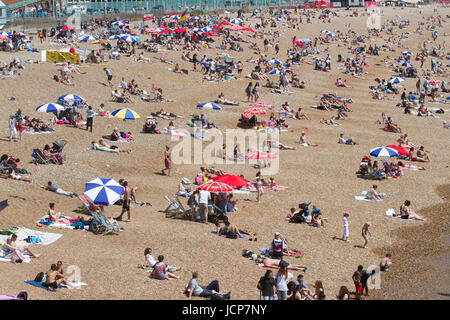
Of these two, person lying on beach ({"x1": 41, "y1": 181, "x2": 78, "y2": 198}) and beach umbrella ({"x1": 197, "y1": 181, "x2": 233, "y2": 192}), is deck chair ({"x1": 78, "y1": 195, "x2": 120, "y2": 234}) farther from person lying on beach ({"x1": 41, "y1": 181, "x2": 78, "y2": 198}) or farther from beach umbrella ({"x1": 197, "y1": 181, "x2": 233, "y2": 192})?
beach umbrella ({"x1": 197, "y1": 181, "x2": 233, "y2": 192})

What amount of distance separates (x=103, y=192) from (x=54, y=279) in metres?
4.54

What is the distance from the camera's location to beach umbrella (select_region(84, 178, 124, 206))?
669 inches

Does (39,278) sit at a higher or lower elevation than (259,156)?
higher

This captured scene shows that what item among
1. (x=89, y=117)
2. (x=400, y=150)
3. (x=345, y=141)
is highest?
(x=89, y=117)

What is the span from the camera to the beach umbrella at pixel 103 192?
16984 mm

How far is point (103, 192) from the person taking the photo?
17.2m

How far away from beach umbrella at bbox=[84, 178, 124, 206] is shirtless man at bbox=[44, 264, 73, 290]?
402 centimetres

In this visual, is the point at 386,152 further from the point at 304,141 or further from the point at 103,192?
the point at 103,192

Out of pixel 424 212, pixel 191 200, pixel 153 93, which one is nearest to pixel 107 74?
pixel 153 93

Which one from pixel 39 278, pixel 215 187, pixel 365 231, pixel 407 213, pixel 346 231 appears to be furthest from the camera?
pixel 407 213

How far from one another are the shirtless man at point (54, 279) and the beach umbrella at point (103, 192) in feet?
13.2

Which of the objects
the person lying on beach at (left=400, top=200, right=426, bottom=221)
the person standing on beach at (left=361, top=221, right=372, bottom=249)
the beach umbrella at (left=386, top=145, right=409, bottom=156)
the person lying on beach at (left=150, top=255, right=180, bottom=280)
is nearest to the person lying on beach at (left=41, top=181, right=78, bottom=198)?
the person lying on beach at (left=150, top=255, right=180, bottom=280)

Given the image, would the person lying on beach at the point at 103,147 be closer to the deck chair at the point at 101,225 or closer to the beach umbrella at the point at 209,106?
the beach umbrella at the point at 209,106

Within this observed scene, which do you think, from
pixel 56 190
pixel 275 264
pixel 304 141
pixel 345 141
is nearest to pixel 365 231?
pixel 275 264
